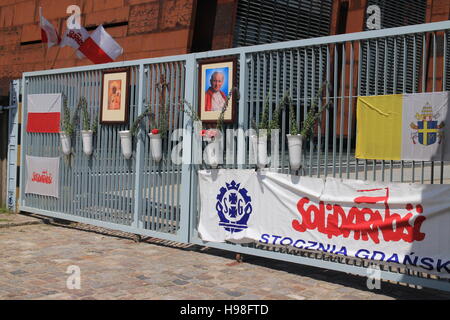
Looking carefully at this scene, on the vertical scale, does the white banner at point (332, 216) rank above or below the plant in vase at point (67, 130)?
below

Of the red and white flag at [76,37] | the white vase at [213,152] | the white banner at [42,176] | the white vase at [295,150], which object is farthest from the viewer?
the red and white flag at [76,37]

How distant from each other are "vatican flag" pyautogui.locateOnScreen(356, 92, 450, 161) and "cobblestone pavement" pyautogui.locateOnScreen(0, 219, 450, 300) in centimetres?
162

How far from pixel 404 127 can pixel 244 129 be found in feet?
7.76

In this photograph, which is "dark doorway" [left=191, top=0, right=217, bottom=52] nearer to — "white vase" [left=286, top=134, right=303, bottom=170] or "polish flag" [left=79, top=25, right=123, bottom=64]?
"polish flag" [left=79, top=25, right=123, bottom=64]

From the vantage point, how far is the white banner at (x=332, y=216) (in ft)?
18.3

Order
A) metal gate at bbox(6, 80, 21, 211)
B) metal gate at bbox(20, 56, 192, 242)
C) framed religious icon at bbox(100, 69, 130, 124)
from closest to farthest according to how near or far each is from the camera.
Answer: metal gate at bbox(20, 56, 192, 242) → framed religious icon at bbox(100, 69, 130, 124) → metal gate at bbox(6, 80, 21, 211)

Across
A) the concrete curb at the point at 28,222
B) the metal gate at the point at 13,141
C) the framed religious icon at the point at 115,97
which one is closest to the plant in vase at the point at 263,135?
the framed religious icon at the point at 115,97

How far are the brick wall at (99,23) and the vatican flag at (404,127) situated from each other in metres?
8.84

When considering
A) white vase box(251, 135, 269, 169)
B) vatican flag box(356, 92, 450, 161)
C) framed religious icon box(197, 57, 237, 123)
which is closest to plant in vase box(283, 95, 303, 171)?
white vase box(251, 135, 269, 169)

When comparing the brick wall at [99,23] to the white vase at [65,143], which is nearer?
the white vase at [65,143]

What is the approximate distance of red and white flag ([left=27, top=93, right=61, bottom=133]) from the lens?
10.4 m

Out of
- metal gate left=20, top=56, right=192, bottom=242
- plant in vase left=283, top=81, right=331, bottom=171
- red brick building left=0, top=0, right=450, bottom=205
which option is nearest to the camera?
plant in vase left=283, top=81, right=331, bottom=171

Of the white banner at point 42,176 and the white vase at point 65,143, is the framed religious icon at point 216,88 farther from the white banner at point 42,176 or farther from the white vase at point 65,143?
the white banner at point 42,176
